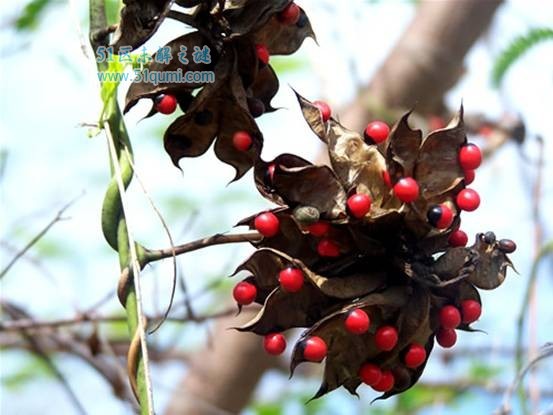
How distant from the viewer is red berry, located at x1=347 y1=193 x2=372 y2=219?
61 cm

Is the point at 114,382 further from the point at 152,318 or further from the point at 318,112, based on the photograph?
the point at 318,112

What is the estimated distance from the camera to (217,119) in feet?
2.27

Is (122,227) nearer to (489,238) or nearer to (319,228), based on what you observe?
(319,228)

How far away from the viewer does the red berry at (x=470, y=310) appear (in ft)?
2.10

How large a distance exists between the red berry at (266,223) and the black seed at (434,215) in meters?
0.10

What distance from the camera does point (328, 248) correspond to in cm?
63

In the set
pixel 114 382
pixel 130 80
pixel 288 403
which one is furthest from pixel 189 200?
pixel 130 80

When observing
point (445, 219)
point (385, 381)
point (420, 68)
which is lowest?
point (420, 68)

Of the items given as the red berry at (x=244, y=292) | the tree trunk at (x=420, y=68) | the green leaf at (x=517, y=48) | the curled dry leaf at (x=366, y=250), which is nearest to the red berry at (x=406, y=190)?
the curled dry leaf at (x=366, y=250)

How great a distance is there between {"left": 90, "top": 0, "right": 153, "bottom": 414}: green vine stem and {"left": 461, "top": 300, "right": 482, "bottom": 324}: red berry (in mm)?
213

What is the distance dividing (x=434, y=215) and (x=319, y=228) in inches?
2.9

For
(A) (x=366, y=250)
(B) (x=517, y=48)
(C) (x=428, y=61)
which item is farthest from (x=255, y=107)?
(C) (x=428, y=61)

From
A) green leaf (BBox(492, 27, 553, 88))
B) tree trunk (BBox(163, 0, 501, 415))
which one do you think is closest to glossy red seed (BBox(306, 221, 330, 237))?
green leaf (BBox(492, 27, 553, 88))

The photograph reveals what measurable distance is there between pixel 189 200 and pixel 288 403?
634mm
